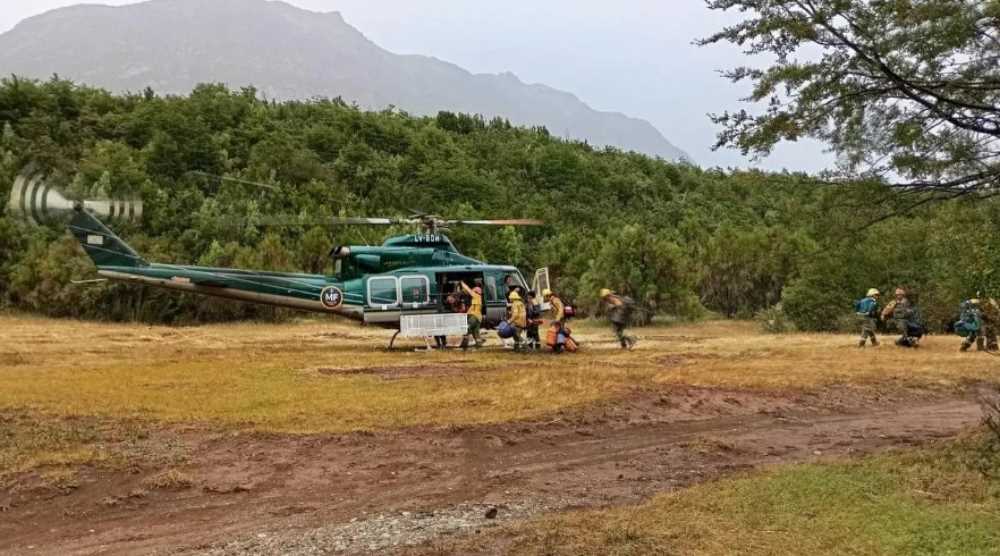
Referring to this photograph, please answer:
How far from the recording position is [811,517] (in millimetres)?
4598

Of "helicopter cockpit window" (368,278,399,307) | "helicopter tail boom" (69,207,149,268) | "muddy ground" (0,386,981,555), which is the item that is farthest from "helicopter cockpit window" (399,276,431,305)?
"muddy ground" (0,386,981,555)

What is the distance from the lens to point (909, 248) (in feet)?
25.6

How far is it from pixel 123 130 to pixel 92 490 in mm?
34261

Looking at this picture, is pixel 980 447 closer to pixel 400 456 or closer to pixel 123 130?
pixel 400 456

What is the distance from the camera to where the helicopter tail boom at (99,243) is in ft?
50.2

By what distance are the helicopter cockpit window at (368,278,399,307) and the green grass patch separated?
1064cm

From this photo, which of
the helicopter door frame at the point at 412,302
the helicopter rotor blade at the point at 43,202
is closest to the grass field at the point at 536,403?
the helicopter door frame at the point at 412,302

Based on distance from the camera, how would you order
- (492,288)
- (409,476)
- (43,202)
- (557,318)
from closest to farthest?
(409,476), (43,202), (557,318), (492,288)

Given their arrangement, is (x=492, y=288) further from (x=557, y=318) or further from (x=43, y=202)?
(x=43, y=202)

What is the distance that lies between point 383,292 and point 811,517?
11785 millimetres

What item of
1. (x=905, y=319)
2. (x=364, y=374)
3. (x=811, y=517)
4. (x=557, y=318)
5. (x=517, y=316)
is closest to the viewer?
(x=811, y=517)

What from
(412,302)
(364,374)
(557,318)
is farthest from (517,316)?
(364,374)

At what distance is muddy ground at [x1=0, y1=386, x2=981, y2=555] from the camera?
4.49m

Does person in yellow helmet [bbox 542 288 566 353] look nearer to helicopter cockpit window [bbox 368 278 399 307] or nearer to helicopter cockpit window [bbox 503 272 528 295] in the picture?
helicopter cockpit window [bbox 503 272 528 295]
